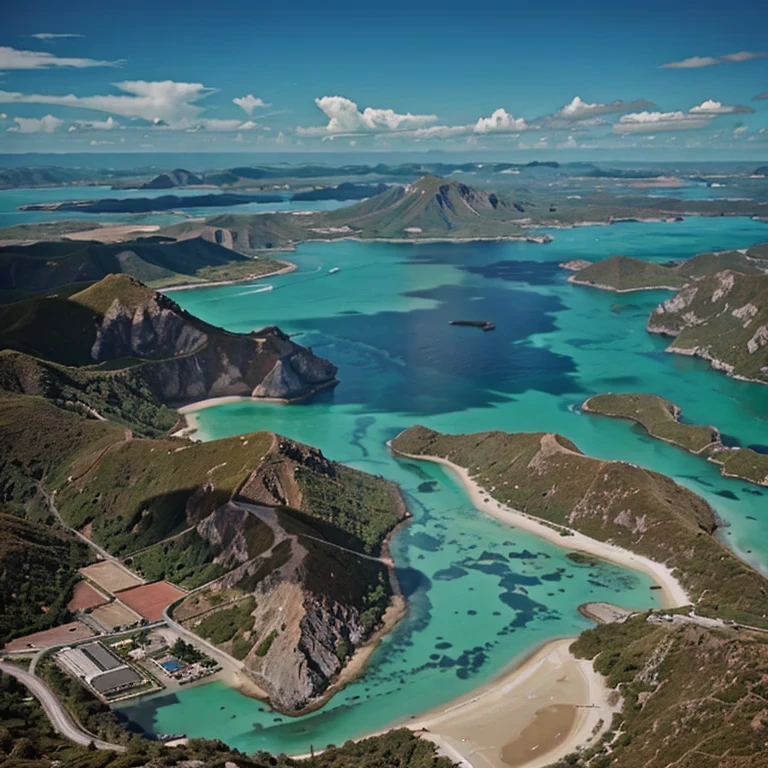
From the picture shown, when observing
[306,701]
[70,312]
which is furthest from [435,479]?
[70,312]

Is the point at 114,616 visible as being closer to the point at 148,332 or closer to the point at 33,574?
the point at 33,574

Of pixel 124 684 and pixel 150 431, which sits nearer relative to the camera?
pixel 124 684

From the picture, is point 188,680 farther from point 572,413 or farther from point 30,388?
point 572,413

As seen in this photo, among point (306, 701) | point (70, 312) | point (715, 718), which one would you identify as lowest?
point (306, 701)

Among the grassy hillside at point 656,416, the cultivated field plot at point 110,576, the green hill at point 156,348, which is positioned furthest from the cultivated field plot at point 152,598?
the grassy hillside at point 656,416

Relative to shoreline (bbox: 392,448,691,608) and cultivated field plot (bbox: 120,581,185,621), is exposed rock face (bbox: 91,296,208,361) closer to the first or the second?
shoreline (bbox: 392,448,691,608)

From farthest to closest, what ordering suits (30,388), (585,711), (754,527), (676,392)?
1. (676,392)
2. (30,388)
3. (754,527)
4. (585,711)

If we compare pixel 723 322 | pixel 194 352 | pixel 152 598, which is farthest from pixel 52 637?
pixel 723 322

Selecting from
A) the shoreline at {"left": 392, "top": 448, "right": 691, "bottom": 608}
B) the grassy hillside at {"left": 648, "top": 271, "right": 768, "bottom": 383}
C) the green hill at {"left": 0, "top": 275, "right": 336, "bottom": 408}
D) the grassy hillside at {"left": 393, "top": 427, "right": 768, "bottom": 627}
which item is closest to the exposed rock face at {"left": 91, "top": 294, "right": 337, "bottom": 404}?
the green hill at {"left": 0, "top": 275, "right": 336, "bottom": 408}
